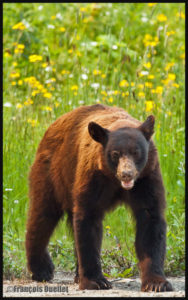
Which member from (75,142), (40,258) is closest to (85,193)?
(75,142)

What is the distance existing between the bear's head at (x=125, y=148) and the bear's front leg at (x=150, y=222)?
0.29m

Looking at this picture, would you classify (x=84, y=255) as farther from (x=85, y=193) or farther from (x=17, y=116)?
(x=17, y=116)

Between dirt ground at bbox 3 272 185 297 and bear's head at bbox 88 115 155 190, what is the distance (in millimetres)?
983

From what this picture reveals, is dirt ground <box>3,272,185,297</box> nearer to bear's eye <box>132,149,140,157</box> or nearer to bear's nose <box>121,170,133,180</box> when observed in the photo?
bear's nose <box>121,170,133,180</box>

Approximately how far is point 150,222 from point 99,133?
3.25 ft

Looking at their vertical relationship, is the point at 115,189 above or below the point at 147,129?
below

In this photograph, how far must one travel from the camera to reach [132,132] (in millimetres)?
5707

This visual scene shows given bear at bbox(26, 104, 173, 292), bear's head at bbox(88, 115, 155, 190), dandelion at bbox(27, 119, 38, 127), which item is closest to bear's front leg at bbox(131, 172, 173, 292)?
bear at bbox(26, 104, 173, 292)

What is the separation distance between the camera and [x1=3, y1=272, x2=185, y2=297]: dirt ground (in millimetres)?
5445

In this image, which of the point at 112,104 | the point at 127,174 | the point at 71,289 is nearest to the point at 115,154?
the point at 127,174

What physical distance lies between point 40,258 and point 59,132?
1451mm

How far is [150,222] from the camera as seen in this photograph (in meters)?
5.84

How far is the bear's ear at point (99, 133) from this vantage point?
577 cm

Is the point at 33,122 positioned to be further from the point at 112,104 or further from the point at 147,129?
the point at 147,129
